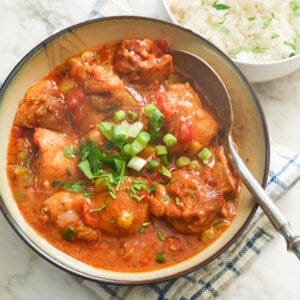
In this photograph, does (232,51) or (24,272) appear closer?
(24,272)

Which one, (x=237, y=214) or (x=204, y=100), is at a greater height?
(x=204, y=100)

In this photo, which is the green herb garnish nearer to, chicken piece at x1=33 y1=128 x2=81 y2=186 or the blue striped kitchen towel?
the blue striped kitchen towel

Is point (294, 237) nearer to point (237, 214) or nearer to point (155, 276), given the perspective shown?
point (237, 214)

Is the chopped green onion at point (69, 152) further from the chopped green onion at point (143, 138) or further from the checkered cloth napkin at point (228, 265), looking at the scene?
the checkered cloth napkin at point (228, 265)

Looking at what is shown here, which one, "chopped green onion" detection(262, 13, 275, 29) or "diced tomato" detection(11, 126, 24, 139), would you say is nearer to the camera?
"diced tomato" detection(11, 126, 24, 139)

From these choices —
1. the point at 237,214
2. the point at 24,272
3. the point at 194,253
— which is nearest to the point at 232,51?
the point at 237,214

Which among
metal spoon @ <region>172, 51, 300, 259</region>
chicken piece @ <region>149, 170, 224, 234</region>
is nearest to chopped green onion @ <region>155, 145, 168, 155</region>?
chicken piece @ <region>149, 170, 224, 234</region>

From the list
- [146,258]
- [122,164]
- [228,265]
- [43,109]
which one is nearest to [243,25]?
[122,164]
